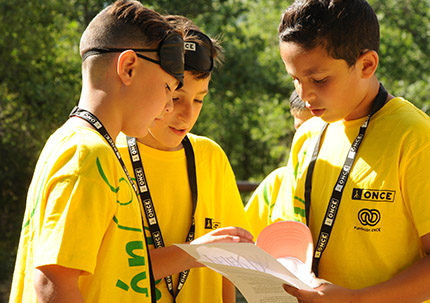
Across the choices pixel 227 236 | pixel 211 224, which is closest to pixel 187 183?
pixel 211 224

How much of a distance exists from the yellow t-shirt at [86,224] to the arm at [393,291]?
27.6 inches

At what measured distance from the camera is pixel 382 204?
235cm

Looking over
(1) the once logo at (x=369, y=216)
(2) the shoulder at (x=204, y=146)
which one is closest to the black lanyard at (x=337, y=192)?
(1) the once logo at (x=369, y=216)

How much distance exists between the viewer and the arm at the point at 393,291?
2250mm

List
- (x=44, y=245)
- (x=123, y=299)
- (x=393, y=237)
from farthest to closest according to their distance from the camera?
(x=393, y=237) < (x=123, y=299) < (x=44, y=245)

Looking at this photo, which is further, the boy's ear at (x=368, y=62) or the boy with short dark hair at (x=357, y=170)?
the boy's ear at (x=368, y=62)

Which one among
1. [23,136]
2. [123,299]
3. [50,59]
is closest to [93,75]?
[123,299]

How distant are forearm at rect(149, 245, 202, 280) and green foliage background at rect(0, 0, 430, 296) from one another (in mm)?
3837

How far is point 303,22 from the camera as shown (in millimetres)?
2453

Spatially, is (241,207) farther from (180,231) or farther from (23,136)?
(23,136)

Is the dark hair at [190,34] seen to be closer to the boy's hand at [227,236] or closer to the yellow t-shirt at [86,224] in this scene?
the boy's hand at [227,236]

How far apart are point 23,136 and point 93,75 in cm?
778

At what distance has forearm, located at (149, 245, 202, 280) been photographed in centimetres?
246

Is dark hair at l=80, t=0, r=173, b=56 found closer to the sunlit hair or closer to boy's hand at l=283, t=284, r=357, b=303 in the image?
the sunlit hair
